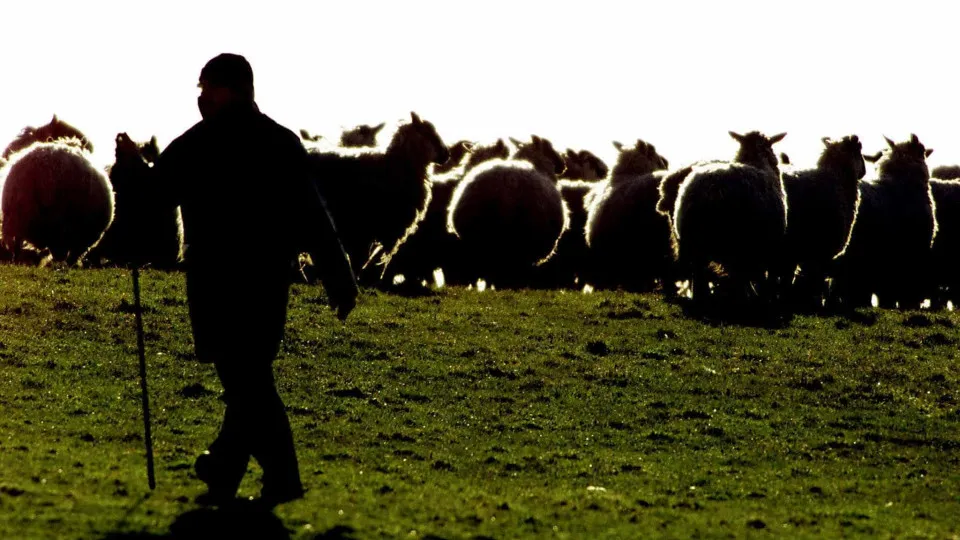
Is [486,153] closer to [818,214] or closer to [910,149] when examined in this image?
[910,149]

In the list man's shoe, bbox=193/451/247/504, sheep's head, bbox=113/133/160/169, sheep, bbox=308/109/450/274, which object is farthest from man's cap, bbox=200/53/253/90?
sheep, bbox=308/109/450/274

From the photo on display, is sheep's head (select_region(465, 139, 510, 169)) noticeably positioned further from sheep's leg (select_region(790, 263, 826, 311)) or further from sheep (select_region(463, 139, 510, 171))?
sheep's leg (select_region(790, 263, 826, 311))

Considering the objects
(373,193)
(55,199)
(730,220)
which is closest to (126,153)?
(373,193)

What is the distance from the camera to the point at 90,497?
7.65 m

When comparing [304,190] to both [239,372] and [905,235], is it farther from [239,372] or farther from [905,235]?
[905,235]

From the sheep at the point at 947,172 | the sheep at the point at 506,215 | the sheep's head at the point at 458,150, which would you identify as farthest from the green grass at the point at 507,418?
the sheep at the point at 947,172

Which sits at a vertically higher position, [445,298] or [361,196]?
[361,196]

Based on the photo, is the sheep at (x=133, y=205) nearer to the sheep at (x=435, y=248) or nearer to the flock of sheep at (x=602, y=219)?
the flock of sheep at (x=602, y=219)

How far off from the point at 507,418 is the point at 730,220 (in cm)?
800

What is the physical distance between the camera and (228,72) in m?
7.84

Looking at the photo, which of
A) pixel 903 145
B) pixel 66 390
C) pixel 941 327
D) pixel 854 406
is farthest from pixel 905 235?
pixel 66 390

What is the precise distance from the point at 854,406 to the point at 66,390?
691cm

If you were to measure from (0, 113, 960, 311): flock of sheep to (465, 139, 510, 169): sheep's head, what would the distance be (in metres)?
0.04

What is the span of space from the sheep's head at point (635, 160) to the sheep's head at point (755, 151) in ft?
12.4
